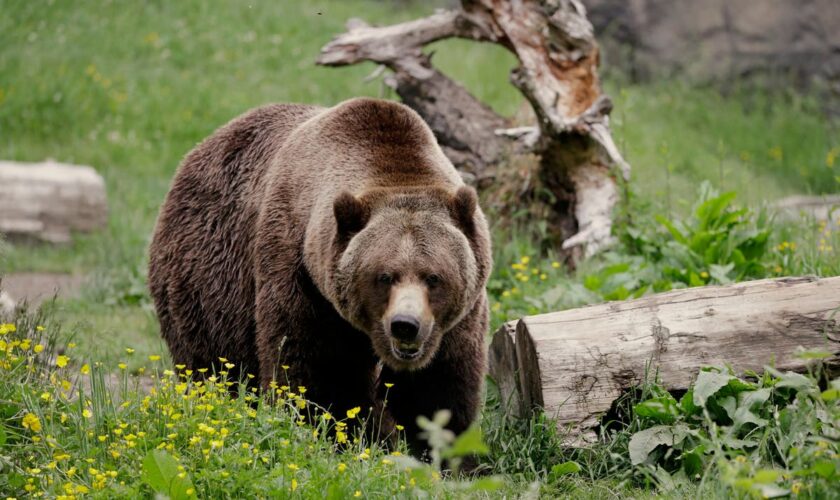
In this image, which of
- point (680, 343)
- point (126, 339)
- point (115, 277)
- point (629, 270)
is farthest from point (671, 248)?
point (115, 277)

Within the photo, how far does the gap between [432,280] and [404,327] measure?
0.29 metres

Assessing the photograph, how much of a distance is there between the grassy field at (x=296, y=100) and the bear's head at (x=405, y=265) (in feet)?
2.53

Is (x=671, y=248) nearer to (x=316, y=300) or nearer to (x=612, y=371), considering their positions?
(x=612, y=371)

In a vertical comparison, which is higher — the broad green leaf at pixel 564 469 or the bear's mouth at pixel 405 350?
the bear's mouth at pixel 405 350

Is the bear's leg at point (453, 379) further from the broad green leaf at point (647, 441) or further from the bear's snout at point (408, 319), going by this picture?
the broad green leaf at point (647, 441)

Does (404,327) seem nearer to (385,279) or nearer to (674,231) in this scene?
(385,279)

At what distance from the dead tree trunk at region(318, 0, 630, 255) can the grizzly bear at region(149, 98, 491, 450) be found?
7.45 ft

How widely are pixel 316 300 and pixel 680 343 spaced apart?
1803mm

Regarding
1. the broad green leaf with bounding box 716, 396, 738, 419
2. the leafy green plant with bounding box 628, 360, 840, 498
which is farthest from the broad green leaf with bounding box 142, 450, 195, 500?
the broad green leaf with bounding box 716, 396, 738, 419

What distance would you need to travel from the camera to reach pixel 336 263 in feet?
15.5

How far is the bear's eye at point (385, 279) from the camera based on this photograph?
450 cm

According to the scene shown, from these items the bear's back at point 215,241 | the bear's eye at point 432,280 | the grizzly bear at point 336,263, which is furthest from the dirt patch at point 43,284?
the bear's eye at point 432,280

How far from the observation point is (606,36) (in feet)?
49.5

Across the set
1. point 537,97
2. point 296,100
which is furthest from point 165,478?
point 296,100
